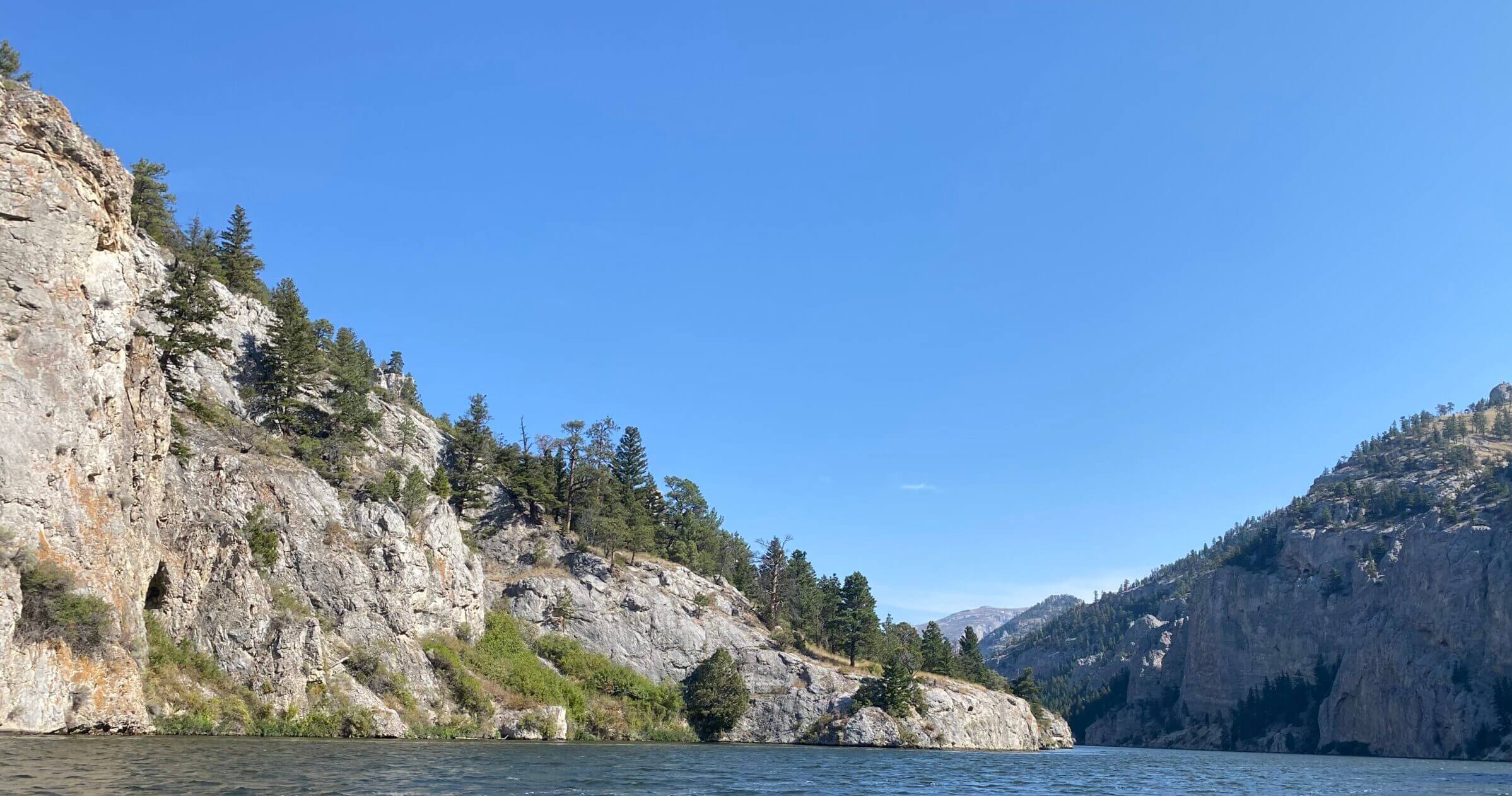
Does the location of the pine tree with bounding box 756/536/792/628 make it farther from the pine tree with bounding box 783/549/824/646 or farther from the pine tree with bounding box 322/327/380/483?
the pine tree with bounding box 322/327/380/483

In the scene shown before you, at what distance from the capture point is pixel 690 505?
140750mm

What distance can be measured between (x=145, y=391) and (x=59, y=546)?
624 inches

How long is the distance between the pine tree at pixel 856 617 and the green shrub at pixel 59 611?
8542 cm

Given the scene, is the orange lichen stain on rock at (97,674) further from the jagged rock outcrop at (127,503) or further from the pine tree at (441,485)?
the pine tree at (441,485)

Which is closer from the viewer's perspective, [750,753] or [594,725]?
[750,753]

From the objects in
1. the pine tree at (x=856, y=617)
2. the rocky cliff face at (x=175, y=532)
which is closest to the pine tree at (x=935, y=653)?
the pine tree at (x=856, y=617)

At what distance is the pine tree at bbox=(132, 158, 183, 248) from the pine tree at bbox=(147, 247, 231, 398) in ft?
39.8

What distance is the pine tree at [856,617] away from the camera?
116312 mm

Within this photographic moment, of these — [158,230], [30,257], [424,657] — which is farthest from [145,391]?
[158,230]

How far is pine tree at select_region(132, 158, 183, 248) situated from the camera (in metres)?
85.9

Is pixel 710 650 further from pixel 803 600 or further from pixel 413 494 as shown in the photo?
pixel 413 494

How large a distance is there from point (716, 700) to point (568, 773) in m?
54.8

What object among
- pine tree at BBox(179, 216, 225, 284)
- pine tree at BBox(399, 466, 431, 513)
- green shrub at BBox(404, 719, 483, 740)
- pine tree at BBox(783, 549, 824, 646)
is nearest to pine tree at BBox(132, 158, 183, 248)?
pine tree at BBox(179, 216, 225, 284)

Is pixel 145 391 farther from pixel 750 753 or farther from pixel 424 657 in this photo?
pixel 750 753
